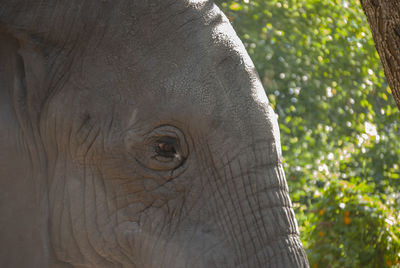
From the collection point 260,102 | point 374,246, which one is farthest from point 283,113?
point 260,102

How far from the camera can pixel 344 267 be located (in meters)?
4.48

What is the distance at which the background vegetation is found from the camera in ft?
22.2

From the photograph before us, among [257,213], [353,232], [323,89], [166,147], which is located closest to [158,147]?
[166,147]

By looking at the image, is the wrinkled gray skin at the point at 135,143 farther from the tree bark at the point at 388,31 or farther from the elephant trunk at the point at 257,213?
the tree bark at the point at 388,31

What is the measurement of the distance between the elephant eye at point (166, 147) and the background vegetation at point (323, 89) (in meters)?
3.91

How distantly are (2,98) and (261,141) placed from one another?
818 millimetres

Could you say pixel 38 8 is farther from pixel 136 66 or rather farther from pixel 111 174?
pixel 111 174

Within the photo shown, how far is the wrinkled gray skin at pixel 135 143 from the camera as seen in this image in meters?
2.05

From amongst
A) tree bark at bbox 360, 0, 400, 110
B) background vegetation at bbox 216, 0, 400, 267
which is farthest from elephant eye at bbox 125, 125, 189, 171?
background vegetation at bbox 216, 0, 400, 267

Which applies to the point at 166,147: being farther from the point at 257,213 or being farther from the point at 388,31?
the point at 388,31

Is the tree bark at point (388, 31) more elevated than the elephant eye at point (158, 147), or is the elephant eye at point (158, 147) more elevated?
the tree bark at point (388, 31)

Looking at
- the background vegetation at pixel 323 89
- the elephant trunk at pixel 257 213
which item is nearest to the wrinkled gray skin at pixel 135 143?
the elephant trunk at pixel 257 213

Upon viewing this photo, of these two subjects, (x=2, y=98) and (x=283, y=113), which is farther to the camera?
(x=283, y=113)

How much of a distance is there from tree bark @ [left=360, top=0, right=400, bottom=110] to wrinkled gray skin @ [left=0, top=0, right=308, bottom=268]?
57 centimetres
